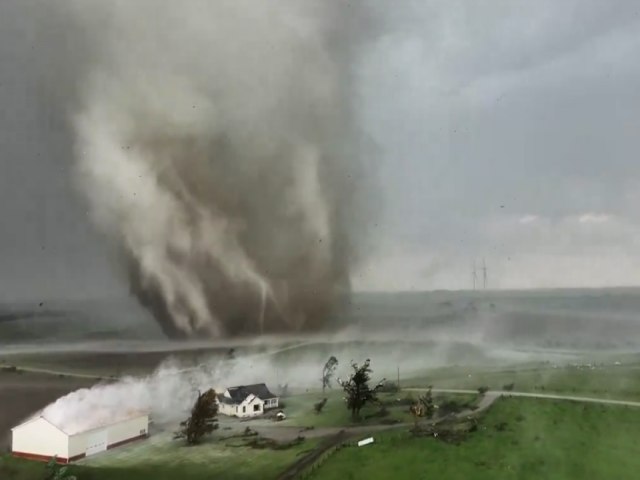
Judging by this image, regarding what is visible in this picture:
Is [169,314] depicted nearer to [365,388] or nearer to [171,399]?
[171,399]

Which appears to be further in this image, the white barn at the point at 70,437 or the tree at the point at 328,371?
the tree at the point at 328,371

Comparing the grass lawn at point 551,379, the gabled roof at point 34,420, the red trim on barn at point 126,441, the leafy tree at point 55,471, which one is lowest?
the leafy tree at point 55,471

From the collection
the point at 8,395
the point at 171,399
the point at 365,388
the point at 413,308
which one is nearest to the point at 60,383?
the point at 8,395

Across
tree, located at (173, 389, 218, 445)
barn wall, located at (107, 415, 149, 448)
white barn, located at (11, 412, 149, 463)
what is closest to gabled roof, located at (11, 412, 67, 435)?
white barn, located at (11, 412, 149, 463)

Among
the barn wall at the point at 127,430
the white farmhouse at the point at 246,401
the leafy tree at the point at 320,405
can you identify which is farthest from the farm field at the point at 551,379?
the barn wall at the point at 127,430

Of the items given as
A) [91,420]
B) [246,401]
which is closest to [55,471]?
[91,420]

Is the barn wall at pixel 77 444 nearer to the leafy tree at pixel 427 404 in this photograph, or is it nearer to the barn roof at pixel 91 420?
the barn roof at pixel 91 420
